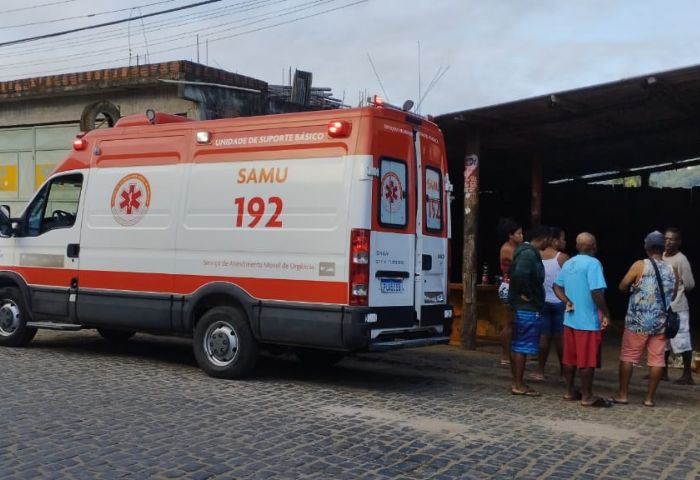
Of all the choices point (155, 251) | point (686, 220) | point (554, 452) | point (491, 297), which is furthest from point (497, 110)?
point (686, 220)

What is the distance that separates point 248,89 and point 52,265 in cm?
622

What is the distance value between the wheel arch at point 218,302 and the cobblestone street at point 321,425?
63 cm

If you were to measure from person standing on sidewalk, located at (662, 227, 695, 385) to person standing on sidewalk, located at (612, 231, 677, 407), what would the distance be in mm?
693

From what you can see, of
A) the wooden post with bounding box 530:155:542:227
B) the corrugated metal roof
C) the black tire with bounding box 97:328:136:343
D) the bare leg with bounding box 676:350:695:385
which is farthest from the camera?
the wooden post with bounding box 530:155:542:227

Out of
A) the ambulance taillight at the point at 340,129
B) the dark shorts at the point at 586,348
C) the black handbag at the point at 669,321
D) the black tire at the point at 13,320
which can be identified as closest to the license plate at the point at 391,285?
the ambulance taillight at the point at 340,129

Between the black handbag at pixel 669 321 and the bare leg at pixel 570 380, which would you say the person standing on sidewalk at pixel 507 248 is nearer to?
the bare leg at pixel 570 380

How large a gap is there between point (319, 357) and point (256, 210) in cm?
225

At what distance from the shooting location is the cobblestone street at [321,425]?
490 cm

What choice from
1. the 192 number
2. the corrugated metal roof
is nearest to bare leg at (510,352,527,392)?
the 192 number

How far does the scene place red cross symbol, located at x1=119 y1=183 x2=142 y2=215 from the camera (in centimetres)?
840

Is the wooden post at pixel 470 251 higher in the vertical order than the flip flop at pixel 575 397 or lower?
higher

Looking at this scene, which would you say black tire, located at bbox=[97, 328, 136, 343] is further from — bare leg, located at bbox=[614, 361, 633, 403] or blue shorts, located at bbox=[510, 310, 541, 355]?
bare leg, located at bbox=[614, 361, 633, 403]

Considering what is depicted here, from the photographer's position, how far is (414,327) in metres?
7.54

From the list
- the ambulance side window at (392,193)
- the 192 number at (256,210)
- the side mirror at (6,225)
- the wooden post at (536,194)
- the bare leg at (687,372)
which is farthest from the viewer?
the wooden post at (536,194)
